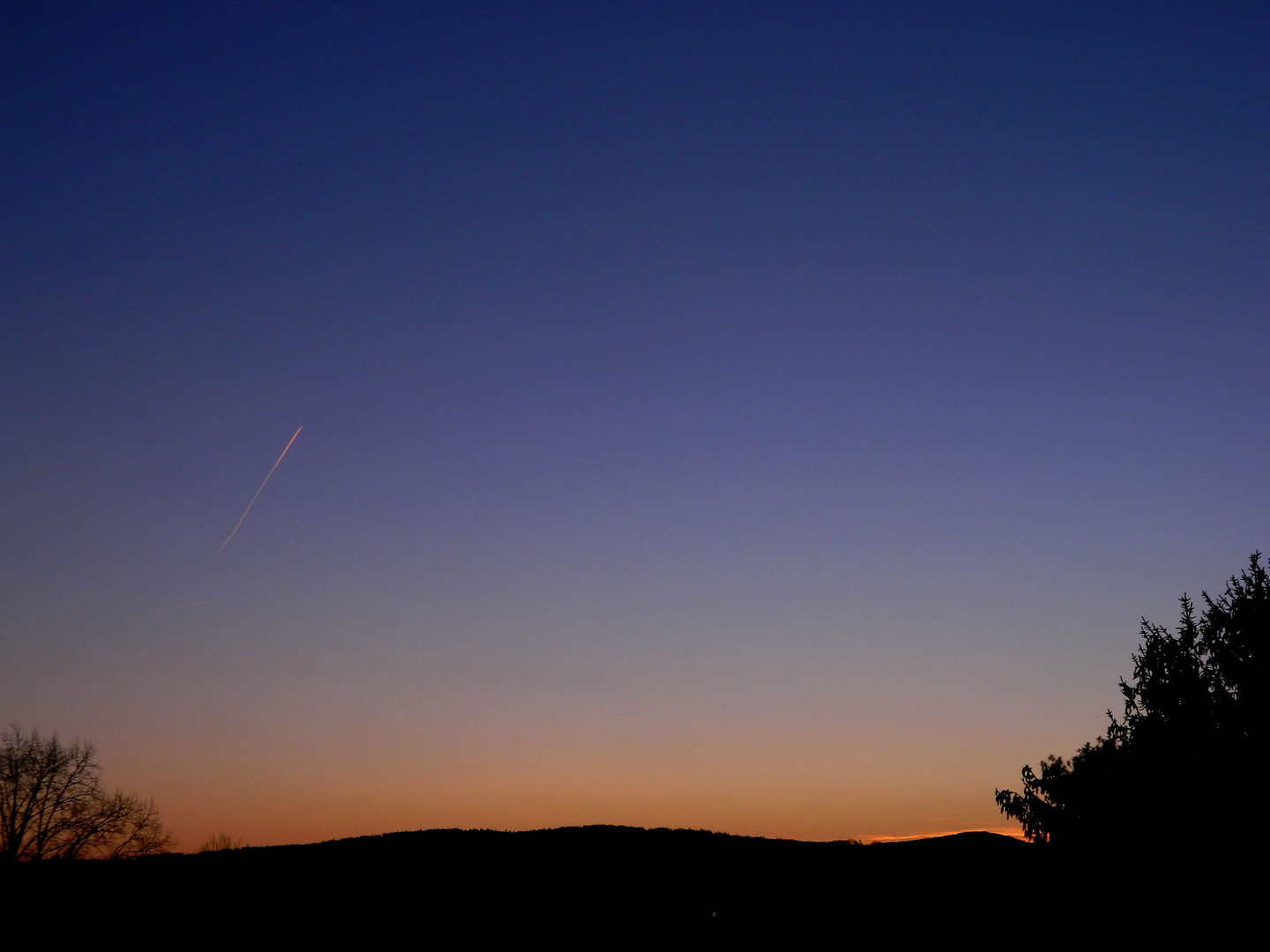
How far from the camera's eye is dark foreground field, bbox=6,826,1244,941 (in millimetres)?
24312

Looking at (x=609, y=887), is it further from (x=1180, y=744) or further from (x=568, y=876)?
(x=1180, y=744)

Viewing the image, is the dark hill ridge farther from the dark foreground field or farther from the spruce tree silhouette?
the spruce tree silhouette

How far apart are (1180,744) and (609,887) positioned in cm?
2950

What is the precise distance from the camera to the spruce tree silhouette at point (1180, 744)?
3684cm

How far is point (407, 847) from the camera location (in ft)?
Result: 105

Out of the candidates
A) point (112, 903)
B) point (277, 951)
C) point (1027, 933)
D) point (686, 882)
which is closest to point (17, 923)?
point (112, 903)

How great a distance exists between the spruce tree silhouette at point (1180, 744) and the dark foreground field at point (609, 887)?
5.41 meters

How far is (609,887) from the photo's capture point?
27.4 metres

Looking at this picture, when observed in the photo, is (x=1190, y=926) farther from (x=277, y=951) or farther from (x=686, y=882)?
(x=277, y=951)

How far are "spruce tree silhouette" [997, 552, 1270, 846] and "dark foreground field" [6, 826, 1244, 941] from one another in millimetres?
5414

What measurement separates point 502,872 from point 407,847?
5.24 m

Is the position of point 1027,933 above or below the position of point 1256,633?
below

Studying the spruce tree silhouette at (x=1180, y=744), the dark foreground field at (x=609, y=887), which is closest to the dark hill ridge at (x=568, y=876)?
the dark foreground field at (x=609, y=887)

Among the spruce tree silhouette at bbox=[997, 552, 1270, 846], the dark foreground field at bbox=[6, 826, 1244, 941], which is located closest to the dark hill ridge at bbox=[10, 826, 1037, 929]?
the dark foreground field at bbox=[6, 826, 1244, 941]
